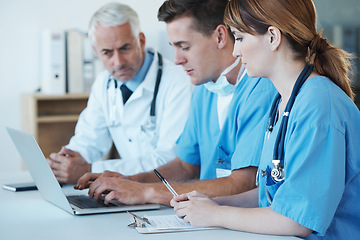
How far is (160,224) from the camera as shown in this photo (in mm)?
1205

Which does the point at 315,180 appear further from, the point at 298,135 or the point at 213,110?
the point at 213,110

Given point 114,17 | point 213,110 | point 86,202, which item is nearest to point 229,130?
point 213,110

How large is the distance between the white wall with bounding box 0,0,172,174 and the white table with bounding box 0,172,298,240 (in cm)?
211

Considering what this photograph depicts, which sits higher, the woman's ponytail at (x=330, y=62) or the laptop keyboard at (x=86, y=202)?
the woman's ponytail at (x=330, y=62)

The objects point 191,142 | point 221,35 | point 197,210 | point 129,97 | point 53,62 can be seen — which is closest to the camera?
point 197,210

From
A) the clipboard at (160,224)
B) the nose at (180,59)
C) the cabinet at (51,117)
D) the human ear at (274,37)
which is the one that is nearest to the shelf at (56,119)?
the cabinet at (51,117)

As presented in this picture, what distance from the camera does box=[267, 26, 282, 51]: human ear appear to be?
1239 mm

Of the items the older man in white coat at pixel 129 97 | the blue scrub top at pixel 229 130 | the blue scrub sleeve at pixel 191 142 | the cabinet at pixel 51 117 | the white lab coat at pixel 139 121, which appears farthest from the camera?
the cabinet at pixel 51 117

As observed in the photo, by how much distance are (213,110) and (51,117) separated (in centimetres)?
180

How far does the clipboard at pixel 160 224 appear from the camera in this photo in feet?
3.78

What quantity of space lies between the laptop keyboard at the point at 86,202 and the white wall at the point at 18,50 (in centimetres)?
213

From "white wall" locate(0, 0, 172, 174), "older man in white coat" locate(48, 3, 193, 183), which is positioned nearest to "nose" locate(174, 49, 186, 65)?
"older man in white coat" locate(48, 3, 193, 183)

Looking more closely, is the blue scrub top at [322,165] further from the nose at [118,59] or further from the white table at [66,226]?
the nose at [118,59]

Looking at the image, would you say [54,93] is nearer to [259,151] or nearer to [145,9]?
[145,9]
